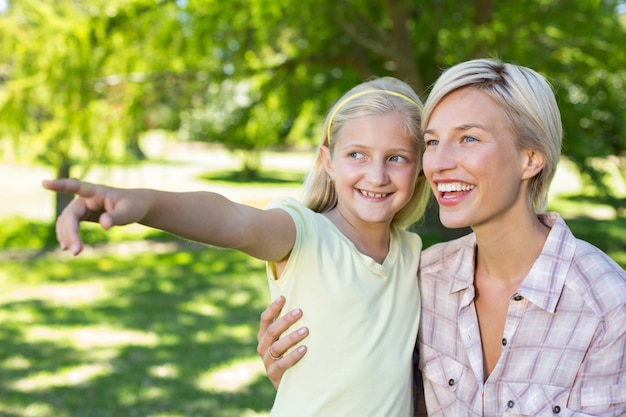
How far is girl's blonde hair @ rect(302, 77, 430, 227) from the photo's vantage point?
240 cm

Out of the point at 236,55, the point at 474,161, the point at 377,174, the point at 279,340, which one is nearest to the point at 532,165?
the point at 474,161

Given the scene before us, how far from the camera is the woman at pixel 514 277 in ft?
6.68

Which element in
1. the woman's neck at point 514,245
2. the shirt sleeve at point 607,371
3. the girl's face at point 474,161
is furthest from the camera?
the woman's neck at point 514,245

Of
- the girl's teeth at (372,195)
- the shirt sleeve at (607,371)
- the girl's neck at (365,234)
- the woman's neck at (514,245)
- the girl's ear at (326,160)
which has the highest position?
the girl's ear at (326,160)

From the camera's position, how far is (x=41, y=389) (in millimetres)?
4969

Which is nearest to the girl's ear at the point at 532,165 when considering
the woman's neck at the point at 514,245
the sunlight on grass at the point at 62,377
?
the woman's neck at the point at 514,245

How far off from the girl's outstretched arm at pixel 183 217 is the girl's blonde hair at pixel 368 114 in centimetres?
47

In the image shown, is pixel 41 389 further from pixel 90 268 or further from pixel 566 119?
pixel 566 119

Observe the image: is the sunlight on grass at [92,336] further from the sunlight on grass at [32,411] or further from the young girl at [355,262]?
the young girl at [355,262]

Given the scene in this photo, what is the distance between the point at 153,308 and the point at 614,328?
5.78 metres

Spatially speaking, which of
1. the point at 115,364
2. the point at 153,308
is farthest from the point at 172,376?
the point at 153,308

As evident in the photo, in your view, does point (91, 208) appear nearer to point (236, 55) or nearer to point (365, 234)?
point (365, 234)

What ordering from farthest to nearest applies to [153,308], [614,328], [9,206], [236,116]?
[9,206]
[236,116]
[153,308]
[614,328]

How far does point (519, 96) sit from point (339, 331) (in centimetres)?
83
